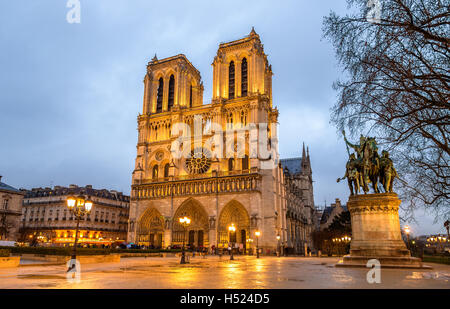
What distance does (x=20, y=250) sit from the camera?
70.9 ft

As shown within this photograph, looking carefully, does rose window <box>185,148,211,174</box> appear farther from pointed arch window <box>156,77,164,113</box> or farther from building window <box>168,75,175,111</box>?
pointed arch window <box>156,77,164,113</box>

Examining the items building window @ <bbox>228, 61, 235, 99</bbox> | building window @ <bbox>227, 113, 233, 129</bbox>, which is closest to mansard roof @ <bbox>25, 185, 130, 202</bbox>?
building window @ <bbox>227, 113, 233, 129</bbox>

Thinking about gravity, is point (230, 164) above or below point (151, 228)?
above

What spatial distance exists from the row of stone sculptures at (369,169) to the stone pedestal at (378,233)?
0.89m

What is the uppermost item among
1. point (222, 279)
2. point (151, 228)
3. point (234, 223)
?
point (234, 223)

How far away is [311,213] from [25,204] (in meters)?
53.4

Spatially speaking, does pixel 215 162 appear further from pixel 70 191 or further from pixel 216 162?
pixel 70 191

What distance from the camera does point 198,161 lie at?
43812mm

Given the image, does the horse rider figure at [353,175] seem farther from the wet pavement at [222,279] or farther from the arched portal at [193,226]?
the arched portal at [193,226]

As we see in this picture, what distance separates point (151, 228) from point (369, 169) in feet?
111

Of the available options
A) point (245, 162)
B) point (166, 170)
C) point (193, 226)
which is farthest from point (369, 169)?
point (166, 170)

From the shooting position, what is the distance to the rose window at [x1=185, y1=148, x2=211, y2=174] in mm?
43375
